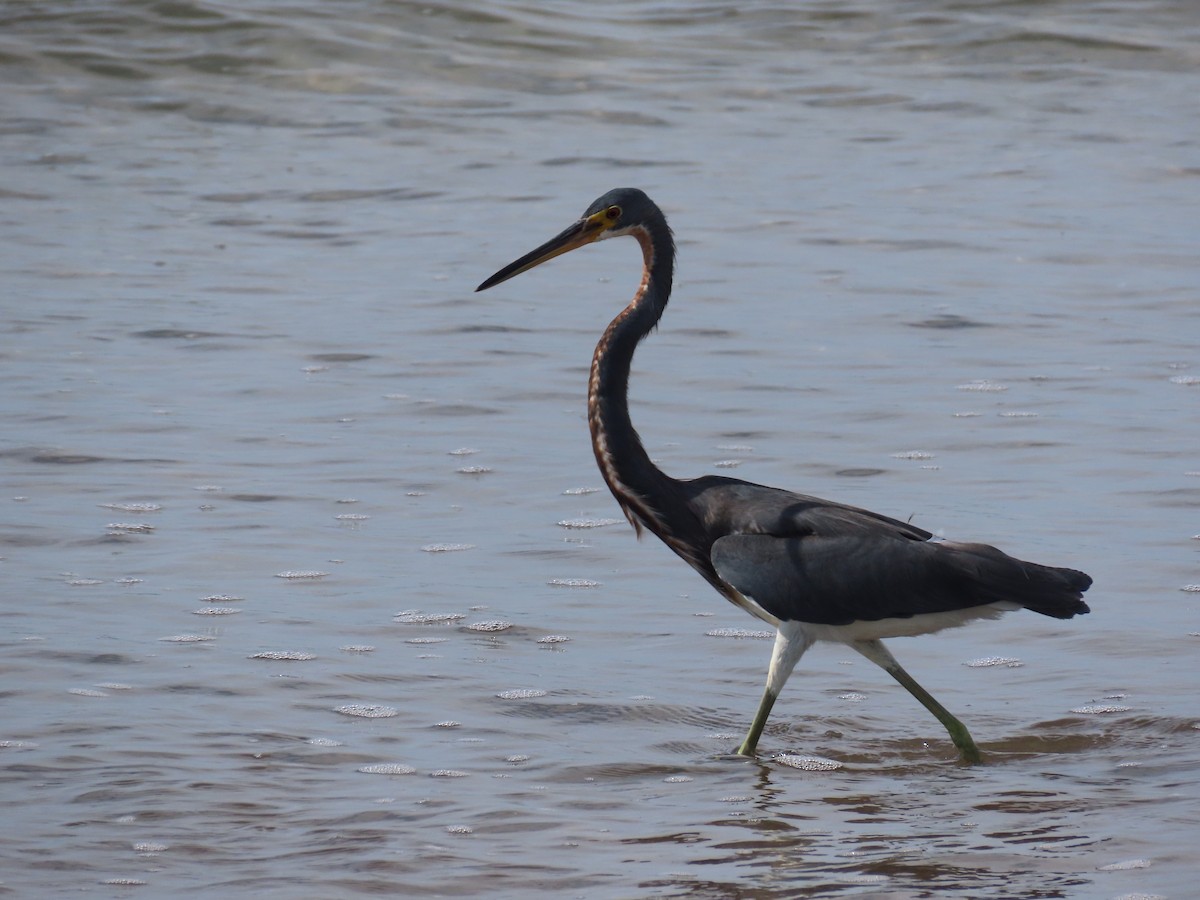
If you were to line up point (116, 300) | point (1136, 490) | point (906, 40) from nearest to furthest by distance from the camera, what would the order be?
point (1136, 490), point (116, 300), point (906, 40)

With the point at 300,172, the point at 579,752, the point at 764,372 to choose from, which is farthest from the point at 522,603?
the point at 300,172

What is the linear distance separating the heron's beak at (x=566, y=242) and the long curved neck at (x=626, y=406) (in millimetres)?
184

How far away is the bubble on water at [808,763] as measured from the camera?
19.1 ft

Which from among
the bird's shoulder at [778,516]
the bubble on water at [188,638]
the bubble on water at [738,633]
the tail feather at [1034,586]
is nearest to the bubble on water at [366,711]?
the bubble on water at [188,638]

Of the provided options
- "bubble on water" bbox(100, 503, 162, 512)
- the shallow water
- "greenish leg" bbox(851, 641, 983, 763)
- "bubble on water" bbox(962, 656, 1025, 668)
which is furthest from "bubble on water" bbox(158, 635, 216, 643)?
"bubble on water" bbox(962, 656, 1025, 668)

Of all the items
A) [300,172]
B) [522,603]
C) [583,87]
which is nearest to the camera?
[522,603]

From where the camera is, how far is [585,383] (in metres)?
10.1

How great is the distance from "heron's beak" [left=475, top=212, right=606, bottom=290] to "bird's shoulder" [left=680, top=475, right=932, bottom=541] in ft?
3.55

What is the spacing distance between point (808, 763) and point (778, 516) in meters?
0.81

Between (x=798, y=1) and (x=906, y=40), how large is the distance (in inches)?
78.1

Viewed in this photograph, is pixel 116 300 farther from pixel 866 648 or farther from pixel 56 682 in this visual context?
pixel 866 648

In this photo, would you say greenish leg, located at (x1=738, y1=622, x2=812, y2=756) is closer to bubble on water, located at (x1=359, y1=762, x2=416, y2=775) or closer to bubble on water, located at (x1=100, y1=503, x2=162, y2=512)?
bubble on water, located at (x1=359, y1=762, x2=416, y2=775)

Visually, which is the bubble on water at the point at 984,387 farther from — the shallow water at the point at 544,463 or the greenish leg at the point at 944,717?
the greenish leg at the point at 944,717

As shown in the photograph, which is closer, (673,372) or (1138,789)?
(1138,789)
